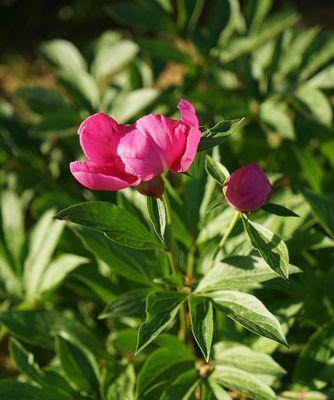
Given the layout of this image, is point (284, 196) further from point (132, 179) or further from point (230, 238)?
point (132, 179)

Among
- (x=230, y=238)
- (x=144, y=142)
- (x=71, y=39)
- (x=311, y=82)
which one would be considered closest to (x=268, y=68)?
(x=311, y=82)

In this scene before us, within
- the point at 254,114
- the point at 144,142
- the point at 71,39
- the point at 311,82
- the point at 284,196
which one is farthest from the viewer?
the point at 71,39

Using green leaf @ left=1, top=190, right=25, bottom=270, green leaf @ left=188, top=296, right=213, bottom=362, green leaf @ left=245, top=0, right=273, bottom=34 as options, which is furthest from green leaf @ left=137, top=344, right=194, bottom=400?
green leaf @ left=245, top=0, right=273, bottom=34

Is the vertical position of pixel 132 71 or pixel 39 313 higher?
pixel 132 71

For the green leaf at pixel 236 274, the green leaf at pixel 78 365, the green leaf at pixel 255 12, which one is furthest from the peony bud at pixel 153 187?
the green leaf at pixel 255 12

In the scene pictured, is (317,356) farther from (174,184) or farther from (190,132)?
(174,184)

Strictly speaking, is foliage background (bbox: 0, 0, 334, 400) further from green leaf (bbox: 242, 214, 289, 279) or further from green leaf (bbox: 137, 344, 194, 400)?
green leaf (bbox: 242, 214, 289, 279)
